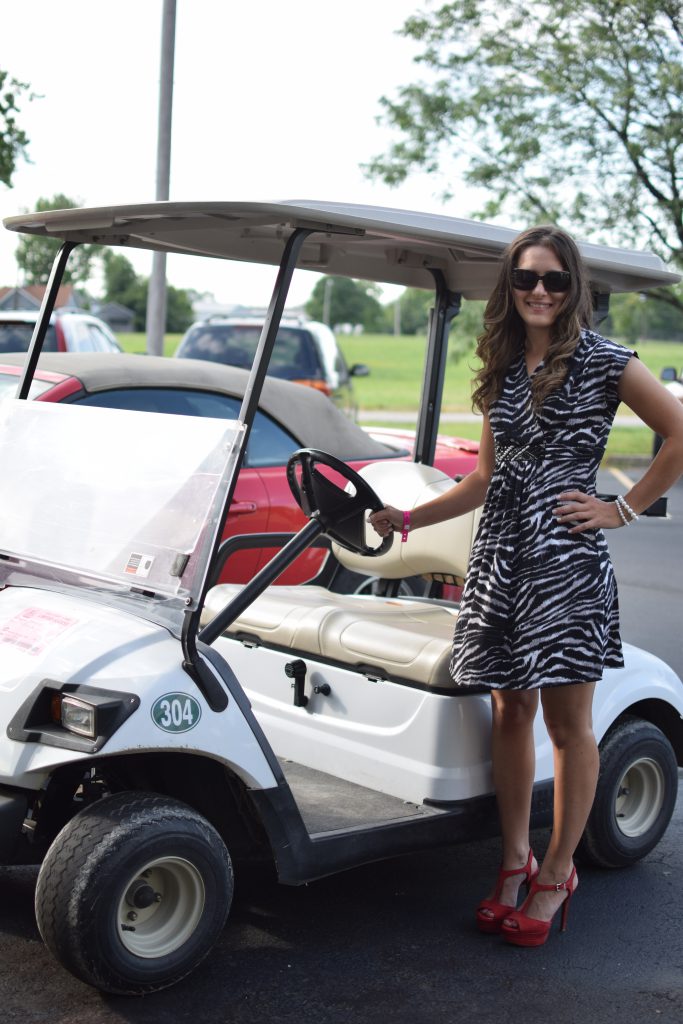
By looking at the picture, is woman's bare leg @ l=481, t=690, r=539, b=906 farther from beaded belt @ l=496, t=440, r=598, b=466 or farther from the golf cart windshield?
the golf cart windshield

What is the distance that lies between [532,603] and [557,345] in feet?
2.06

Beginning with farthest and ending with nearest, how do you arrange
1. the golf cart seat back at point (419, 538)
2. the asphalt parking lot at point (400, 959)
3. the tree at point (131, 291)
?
the tree at point (131, 291), the golf cart seat back at point (419, 538), the asphalt parking lot at point (400, 959)

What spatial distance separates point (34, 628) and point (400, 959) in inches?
48.0

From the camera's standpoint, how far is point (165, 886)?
2.79 m

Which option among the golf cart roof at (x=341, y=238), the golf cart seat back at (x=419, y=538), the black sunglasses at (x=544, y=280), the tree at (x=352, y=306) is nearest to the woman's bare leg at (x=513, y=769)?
the golf cart seat back at (x=419, y=538)

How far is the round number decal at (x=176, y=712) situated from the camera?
267 cm

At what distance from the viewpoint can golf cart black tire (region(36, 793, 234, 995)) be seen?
102 inches

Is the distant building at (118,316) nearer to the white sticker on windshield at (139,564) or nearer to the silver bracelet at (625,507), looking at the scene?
the white sticker on windshield at (139,564)

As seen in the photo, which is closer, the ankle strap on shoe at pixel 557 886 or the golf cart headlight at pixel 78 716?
the golf cart headlight at pixel 78 716

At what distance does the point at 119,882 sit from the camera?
2.60 meters

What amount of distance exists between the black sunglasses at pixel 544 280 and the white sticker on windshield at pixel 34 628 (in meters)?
1.34

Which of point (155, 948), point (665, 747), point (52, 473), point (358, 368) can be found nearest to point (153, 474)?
point (52, 473)

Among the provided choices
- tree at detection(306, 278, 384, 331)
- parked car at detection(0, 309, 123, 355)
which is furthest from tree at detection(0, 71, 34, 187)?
tree at detection(306, 278, 384, 331)

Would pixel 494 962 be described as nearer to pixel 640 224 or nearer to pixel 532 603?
pixel 532 603
